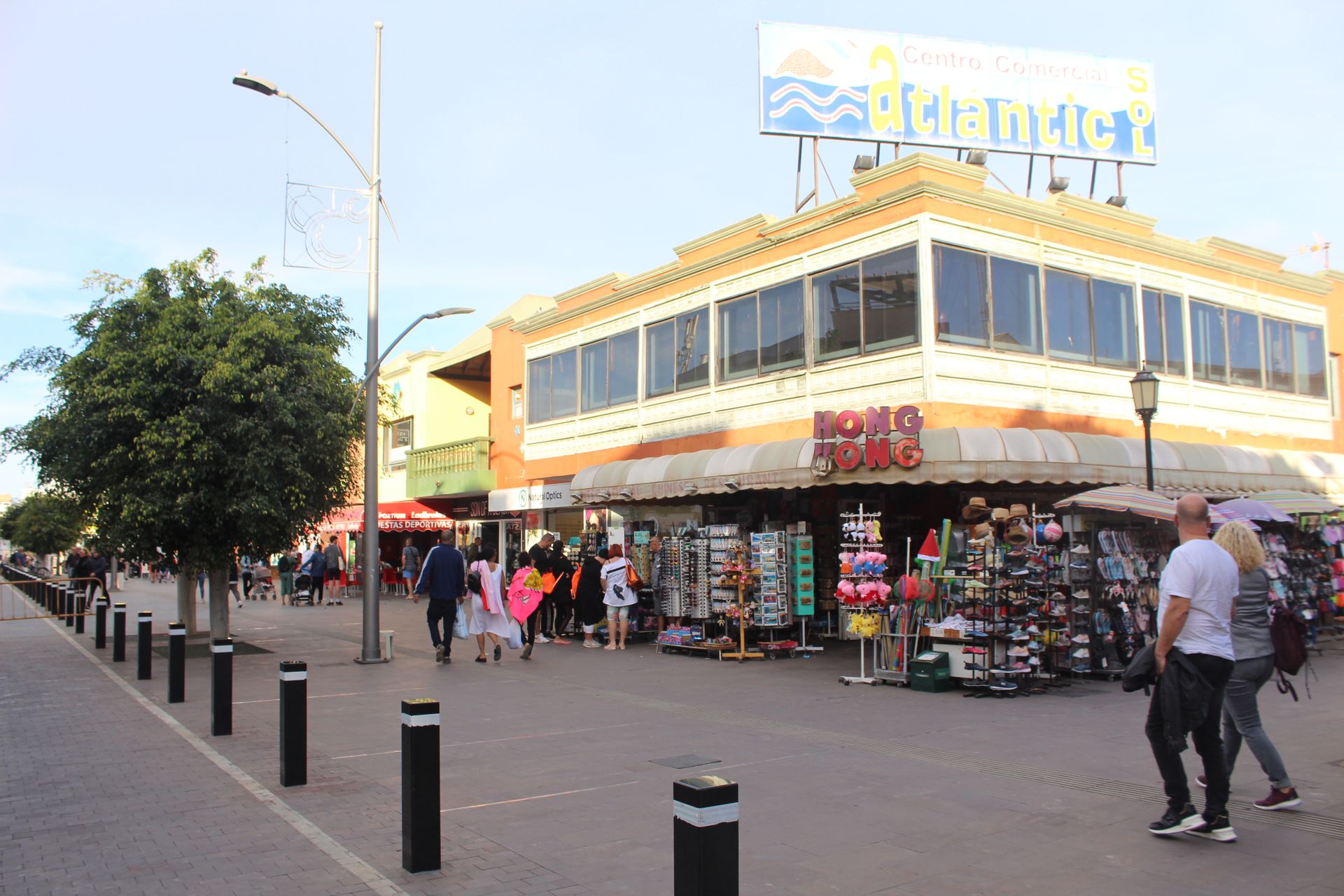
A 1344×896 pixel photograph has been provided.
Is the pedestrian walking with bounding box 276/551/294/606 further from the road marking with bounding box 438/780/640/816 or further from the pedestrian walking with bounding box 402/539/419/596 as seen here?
the road marking with bounding box 438/780/640/816

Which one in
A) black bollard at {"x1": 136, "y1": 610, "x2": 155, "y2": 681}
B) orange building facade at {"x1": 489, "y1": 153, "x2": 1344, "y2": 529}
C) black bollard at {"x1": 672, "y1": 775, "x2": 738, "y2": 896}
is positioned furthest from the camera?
orange building facade at {"x1": 489, "y1": 153, "x2": 1344, "y2": 529}

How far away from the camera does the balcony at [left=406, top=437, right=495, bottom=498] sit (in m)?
30.2

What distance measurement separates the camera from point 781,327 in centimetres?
1836

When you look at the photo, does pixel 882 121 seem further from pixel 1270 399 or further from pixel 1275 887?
pixel 1275 887

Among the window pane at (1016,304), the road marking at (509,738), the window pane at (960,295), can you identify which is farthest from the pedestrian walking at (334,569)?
the road marking at (509,738)

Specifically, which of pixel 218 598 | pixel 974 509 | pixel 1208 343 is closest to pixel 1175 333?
pixel 1208 343

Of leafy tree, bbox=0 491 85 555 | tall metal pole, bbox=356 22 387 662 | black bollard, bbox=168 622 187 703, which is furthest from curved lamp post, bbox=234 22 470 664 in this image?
leafy tree, bbox=0 491 85 555

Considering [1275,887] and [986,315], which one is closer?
[1275,887]

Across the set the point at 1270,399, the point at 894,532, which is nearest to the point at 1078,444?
the point at 894,532

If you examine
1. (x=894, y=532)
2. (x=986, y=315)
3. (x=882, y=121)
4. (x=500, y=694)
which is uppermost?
(x=882, y=121)

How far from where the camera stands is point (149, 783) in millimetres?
7691

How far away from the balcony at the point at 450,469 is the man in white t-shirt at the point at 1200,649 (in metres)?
25.1

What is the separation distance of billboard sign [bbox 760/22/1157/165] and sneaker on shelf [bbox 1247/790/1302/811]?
15.1 meters

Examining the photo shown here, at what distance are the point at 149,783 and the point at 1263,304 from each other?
21153mm
